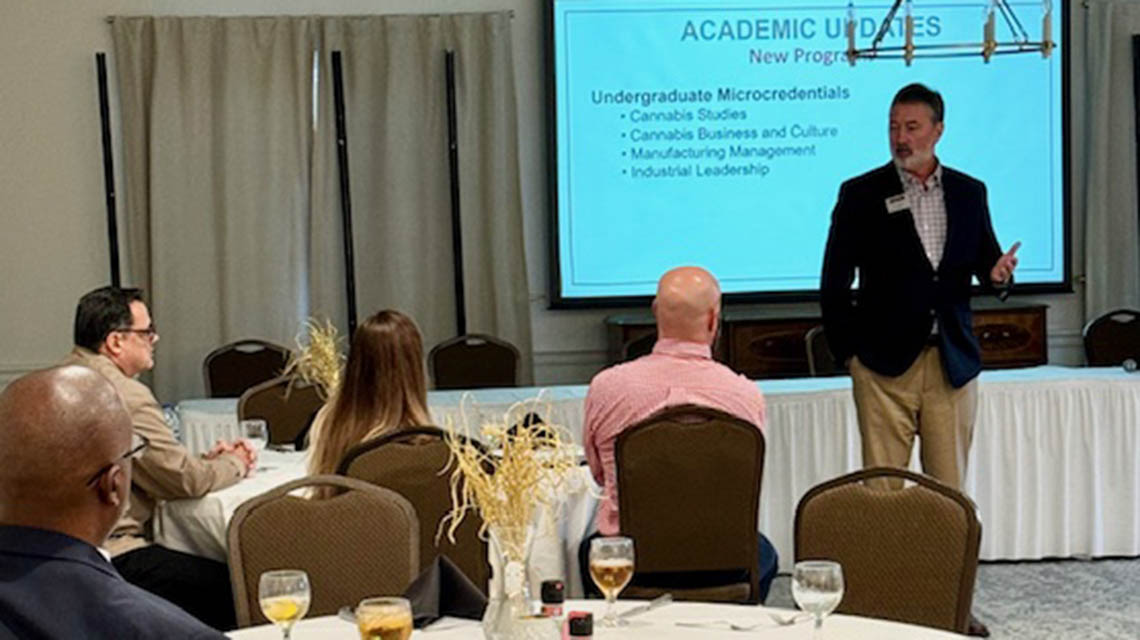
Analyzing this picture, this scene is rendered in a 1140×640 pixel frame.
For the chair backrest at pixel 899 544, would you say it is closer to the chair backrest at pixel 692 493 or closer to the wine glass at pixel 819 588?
the chair backrest at pixel 692 493

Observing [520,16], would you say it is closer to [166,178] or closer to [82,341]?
[166,178]

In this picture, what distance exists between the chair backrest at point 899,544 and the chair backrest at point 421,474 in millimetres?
1038

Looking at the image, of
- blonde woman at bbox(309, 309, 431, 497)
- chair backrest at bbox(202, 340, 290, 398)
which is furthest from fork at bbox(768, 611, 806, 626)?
chair backrest at bbox(202, 340, 290, 398)

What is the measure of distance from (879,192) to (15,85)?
505cm

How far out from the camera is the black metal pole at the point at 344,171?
8547mm

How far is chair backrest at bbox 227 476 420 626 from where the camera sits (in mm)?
3639

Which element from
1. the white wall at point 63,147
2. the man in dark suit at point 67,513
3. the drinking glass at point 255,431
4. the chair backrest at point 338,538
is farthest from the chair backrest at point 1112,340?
the man in dark suit at point 67,513

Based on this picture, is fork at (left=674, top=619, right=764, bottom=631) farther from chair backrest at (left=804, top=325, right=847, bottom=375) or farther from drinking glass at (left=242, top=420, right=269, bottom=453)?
chair backrest at (left=804, top=325, right=847, bottom=375)

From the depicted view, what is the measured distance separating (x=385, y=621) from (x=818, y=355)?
5.58m

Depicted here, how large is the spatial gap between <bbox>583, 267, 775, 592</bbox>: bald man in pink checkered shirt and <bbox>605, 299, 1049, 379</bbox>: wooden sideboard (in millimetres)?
3817

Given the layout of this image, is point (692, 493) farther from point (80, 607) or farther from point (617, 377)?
point (80, 607)

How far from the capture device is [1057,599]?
6.04 metres

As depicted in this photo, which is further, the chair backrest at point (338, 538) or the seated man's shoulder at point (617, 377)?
the seated man's shoulder at point (617, 377)

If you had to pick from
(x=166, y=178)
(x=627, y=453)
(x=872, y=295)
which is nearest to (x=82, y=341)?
(x=627, y=453)
